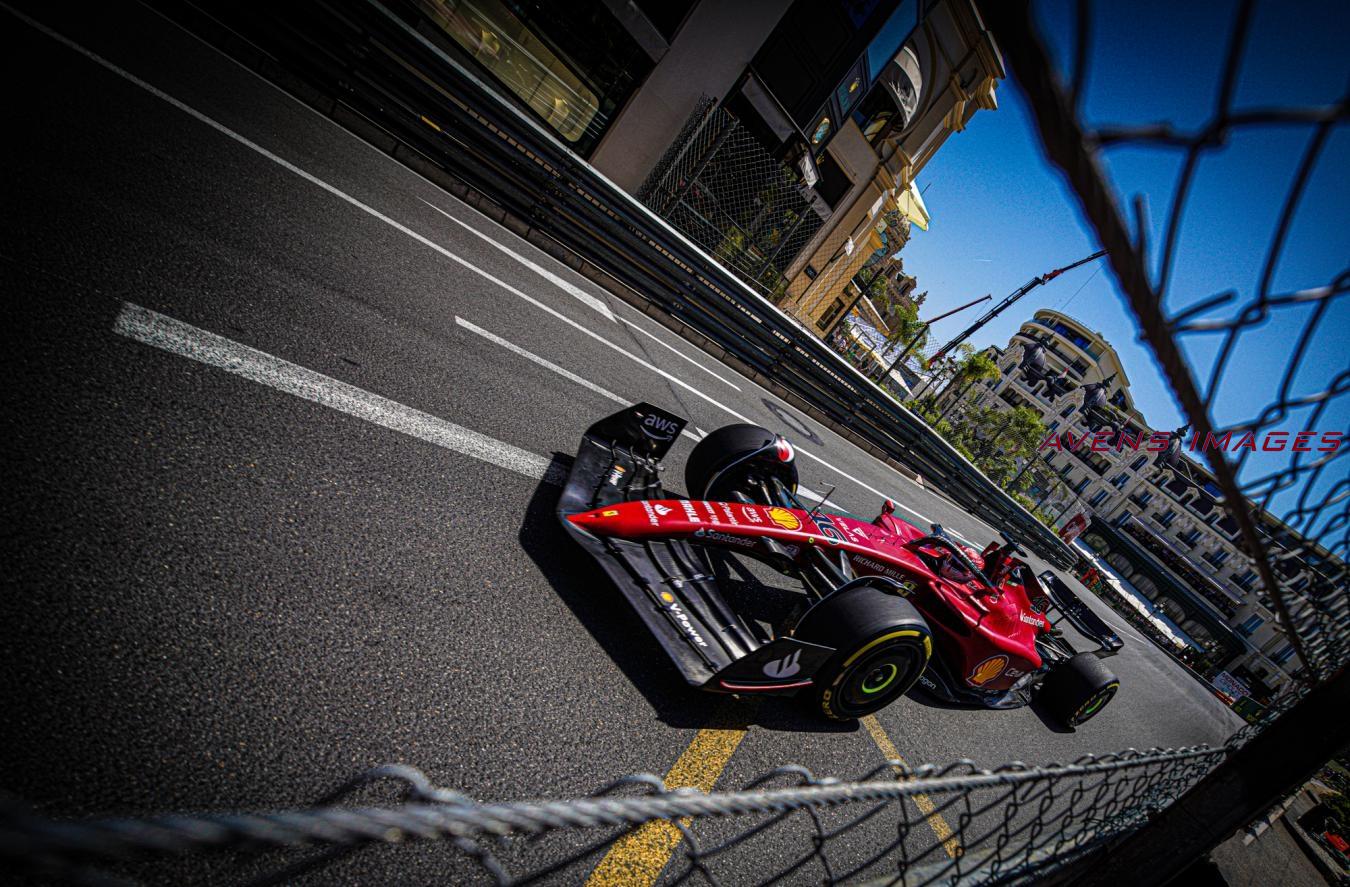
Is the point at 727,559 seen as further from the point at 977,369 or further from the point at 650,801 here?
the point at 977,369

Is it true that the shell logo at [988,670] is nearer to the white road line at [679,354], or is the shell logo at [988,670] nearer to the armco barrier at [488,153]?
the white road line at [679,354]

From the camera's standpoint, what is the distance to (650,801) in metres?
1.00

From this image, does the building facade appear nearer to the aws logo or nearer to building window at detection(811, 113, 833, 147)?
building window at detection(811, 113, 833, 147)

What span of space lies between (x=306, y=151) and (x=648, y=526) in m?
5.05

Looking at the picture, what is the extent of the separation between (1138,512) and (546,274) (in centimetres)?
6074

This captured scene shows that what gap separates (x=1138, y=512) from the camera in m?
49.4

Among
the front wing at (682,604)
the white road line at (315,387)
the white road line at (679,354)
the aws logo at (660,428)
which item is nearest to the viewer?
the front wing at (682,604)

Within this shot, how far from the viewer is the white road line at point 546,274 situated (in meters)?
6.11

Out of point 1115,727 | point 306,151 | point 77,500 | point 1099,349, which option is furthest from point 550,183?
point 1099,349

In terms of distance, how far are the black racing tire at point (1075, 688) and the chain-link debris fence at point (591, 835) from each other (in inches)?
44.1

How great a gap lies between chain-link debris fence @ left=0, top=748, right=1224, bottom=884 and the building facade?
38501 mm

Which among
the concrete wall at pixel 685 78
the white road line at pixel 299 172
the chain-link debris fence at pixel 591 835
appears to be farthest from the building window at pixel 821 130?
the chain-link debris fence at pixel 591 835

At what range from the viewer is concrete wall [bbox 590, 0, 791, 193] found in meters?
11.0

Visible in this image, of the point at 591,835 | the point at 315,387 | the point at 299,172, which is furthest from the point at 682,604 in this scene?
the point at 299,172
